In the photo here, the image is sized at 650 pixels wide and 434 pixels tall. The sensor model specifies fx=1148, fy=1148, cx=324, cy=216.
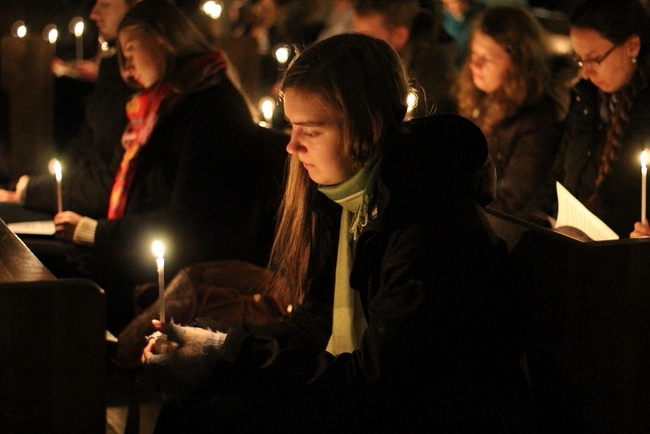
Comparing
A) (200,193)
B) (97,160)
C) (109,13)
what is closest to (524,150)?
(200,193)

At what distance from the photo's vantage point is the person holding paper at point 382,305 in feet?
7.20

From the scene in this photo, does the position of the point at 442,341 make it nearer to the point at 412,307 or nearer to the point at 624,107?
the point at 412,307

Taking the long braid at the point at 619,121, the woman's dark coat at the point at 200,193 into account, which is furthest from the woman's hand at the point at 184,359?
the long braid at the point at 619,121

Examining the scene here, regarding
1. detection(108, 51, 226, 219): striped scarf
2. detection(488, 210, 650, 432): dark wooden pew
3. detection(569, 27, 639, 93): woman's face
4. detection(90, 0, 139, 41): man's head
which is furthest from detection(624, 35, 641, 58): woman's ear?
detection(90, 0, 139, 41): man's head

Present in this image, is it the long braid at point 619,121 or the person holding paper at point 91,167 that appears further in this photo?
the person holding paper at point 91,167

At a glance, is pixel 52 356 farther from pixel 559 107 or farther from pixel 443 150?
pixel 559 107

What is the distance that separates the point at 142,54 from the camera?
4.10m

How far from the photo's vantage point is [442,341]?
2193 mm

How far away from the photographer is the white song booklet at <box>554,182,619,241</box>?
10.2ft

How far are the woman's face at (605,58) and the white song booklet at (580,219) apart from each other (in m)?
0.79

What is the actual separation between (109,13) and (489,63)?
1.82m

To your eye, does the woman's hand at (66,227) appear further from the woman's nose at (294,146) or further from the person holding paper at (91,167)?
the woman's nose at (294,146)

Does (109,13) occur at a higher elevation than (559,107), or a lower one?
higher

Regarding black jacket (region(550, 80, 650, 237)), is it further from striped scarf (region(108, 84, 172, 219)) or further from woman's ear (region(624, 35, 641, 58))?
striped scarf (region(108, 84, 172, 219))
